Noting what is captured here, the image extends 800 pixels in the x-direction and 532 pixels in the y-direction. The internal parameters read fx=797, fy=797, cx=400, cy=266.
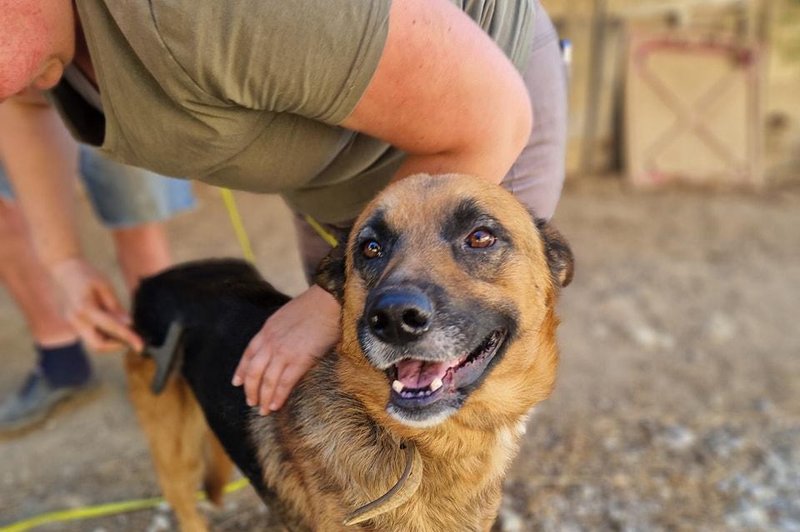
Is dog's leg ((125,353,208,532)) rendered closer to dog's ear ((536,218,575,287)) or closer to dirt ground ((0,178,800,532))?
dirt ground ((0,178,800,532))

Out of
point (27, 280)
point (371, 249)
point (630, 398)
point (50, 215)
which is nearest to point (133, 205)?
point (27, 280)

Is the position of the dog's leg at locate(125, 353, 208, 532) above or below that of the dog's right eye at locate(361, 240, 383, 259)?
below

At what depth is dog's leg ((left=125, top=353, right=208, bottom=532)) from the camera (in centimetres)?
273

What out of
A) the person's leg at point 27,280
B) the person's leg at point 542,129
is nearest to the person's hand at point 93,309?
the person's leg at point 542,129

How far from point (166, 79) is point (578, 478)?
247cm

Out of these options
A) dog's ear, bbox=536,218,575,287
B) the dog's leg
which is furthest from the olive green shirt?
the dog's leg

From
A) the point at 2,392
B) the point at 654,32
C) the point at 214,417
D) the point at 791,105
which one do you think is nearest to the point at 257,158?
the point at 214,417

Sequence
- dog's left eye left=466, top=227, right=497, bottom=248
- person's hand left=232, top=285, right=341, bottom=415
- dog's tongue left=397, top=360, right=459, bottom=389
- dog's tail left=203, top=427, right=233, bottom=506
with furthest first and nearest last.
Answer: dog's tail left=203, top=427, right=233, bottom=506
person's hand left=232, top=285, right=341, bottom=415
dog's left eye left=466, top=227, right=497, bottom=248
dog's tongue left=397, top=360, right=459, bottom=389

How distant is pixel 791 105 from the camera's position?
7613 millimetres

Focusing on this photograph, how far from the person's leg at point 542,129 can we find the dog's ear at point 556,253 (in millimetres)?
134

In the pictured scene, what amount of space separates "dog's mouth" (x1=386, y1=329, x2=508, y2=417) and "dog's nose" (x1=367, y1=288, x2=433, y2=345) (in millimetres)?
143

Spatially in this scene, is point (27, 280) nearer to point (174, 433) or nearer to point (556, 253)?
point (174, 433)

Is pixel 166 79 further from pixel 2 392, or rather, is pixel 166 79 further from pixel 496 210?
pixel 2 392

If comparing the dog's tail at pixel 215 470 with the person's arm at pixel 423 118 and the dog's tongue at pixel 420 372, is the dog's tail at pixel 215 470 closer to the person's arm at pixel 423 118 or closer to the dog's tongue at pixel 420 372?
the person's arm at pixel 423 118
